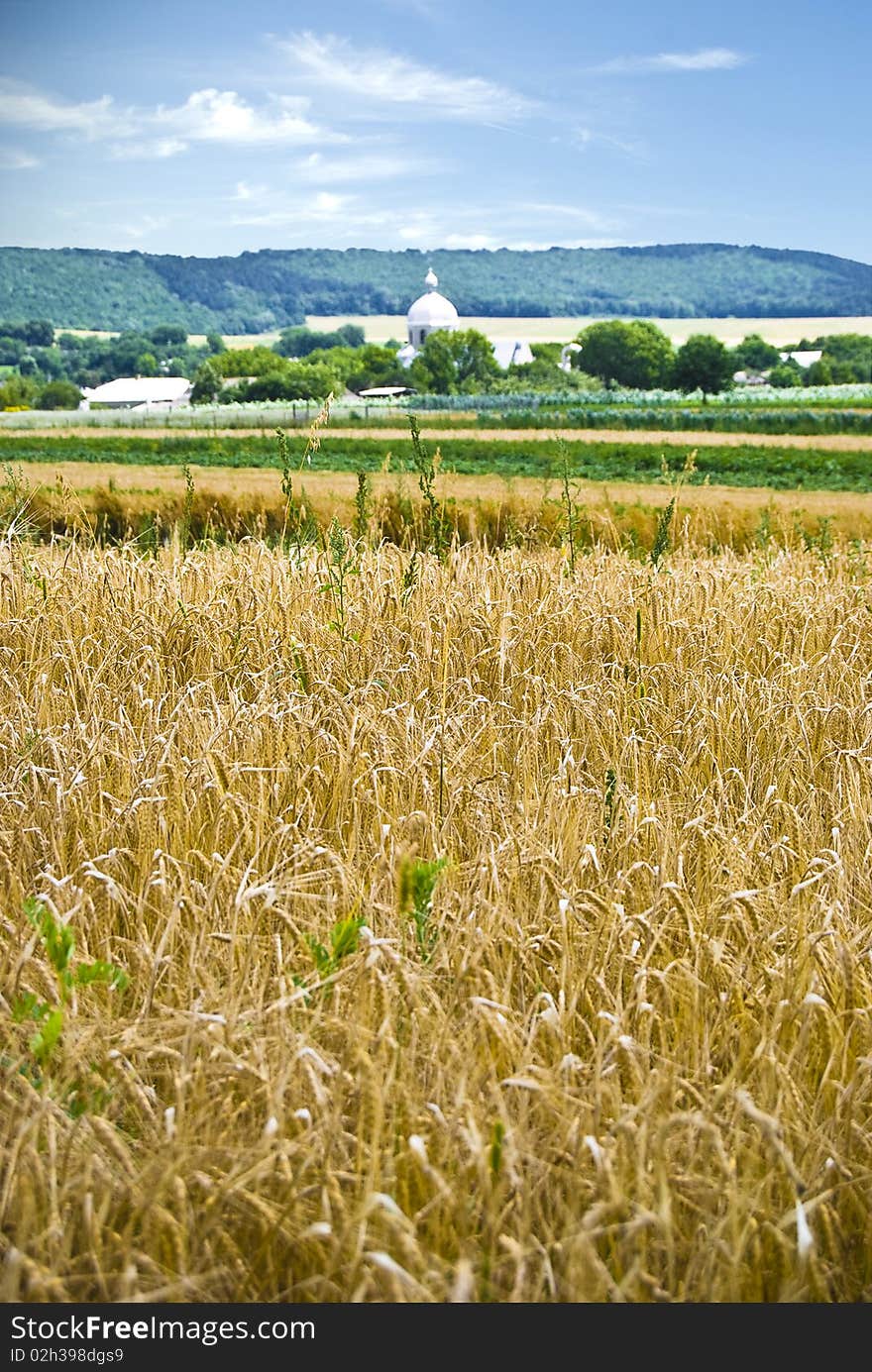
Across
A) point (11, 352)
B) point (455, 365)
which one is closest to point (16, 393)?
point (455, 365)

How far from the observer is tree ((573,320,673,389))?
393 feet

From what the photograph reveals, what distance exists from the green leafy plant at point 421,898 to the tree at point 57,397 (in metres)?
105

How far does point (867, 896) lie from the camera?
352 cm

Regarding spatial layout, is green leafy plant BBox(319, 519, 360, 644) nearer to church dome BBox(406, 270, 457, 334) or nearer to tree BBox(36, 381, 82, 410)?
tree BBox(36, 381, 82, 410)

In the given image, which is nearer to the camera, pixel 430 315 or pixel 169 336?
pixel 430 315

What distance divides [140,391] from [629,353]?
4418 centimetres

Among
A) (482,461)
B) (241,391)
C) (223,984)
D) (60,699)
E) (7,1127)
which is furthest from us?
(241,391)

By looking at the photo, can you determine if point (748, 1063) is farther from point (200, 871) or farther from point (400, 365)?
point (400, 365)

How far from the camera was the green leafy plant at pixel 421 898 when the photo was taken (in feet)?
8.89

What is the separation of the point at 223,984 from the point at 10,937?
0.64 meters

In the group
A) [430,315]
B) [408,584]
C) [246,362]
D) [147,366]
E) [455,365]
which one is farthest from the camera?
[147,366]

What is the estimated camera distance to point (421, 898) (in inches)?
113

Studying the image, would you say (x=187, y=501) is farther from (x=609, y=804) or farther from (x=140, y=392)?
(x=140, y=392)

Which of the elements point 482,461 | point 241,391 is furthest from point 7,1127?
point 241,391
